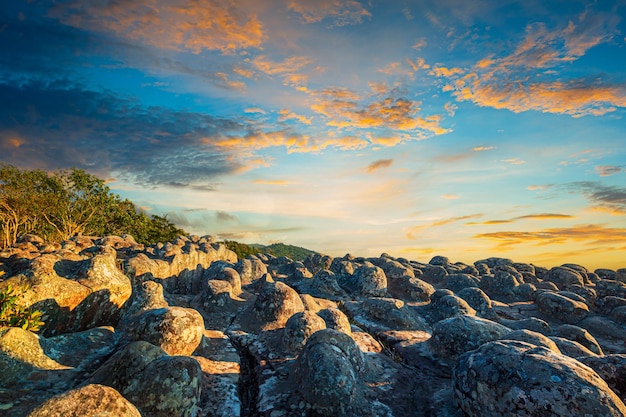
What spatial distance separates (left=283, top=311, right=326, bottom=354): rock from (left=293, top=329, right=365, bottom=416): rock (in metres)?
1.81

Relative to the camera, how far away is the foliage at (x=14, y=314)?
31.9 ft

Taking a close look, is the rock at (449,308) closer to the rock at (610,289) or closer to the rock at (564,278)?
the rock at (610,289)

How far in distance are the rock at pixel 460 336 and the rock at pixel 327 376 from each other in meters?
4.19

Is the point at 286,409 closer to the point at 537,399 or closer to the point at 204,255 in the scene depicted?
the point at 537,399

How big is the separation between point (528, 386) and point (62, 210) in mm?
60787

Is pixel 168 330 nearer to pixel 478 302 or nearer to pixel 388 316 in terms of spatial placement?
pixel 388 316

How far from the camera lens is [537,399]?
6.59 metres

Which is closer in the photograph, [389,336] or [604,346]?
[389,336]

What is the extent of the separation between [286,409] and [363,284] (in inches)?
613

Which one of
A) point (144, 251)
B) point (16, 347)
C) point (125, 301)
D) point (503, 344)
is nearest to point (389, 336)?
point (503, 344)

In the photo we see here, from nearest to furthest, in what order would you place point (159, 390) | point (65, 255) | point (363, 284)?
point (159, 390), point (65, 255), point (363, 284)

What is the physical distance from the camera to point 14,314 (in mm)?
9945

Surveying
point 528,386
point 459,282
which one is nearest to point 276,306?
point 528,386

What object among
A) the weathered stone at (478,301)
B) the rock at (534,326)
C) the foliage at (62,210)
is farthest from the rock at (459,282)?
the foliage at (62,210)
